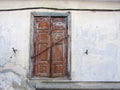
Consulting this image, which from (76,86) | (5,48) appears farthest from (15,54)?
(76,86)

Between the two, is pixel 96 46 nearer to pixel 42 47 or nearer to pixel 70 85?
pixel 70 85

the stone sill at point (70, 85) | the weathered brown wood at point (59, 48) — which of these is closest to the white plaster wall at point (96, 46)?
the stone sill at point (70, 85)

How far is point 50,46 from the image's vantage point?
7047mm

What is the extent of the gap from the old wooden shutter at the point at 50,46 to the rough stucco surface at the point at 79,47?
23cm

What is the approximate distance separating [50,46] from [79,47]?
74 cm

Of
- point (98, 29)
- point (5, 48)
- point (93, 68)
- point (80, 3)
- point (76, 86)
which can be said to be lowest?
point (76, 86)

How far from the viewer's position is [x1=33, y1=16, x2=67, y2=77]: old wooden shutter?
6992 millimetres

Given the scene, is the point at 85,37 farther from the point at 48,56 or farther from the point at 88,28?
the point at 48,56

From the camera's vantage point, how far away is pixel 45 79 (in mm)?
6891

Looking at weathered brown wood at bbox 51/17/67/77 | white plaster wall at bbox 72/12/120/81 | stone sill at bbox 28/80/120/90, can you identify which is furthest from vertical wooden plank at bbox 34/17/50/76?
white plaster wall at bbox 72/12/120/81

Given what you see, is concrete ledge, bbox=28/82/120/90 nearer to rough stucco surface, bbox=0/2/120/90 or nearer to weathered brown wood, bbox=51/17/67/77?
rough stucco surface, bbox=0/2/120/90

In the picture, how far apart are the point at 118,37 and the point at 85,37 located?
85 centimetres

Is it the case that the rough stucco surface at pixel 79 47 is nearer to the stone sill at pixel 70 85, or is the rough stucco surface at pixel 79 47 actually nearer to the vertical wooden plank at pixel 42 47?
the stone sill at pixel 70 85

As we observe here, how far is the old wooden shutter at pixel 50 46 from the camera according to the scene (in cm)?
699
